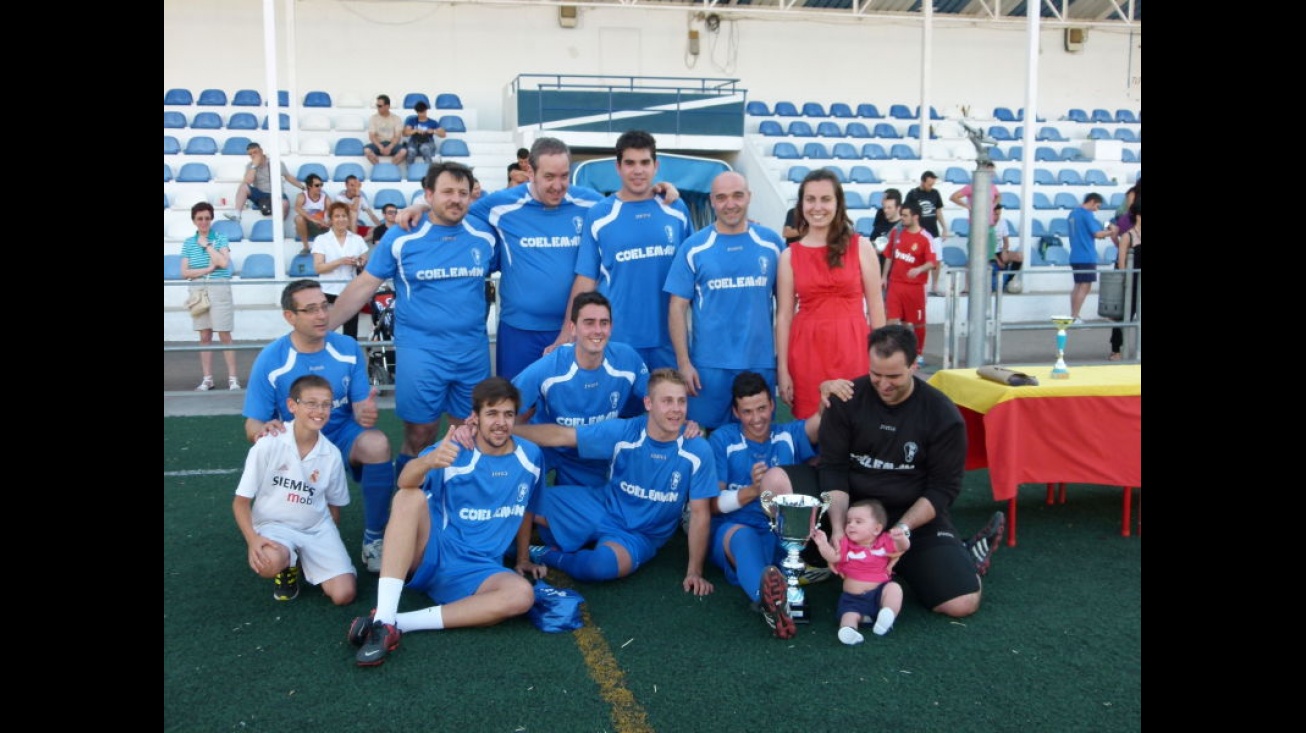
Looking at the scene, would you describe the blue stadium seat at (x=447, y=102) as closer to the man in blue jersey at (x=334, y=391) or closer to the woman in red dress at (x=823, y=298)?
the man in blue jersey at (x=334, y=391)

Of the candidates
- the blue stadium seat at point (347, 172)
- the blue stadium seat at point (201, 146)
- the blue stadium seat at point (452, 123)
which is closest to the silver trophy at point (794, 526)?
the blue stadium seat at point (347, 172)

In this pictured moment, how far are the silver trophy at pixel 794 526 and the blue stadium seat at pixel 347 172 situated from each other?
12.8 meters

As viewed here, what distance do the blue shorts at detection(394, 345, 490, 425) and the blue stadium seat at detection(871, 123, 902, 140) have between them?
16.6 meters

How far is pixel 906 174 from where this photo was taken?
1788 cm

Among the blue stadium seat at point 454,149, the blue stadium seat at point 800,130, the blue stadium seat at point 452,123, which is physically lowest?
the blue stadium seat at point 454,149

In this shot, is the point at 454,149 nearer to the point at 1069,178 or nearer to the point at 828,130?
the point at 828,130

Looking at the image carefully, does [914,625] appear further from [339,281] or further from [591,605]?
[339,281]

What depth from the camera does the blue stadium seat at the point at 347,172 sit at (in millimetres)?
15258

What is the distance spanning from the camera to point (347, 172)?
1537 centimetres

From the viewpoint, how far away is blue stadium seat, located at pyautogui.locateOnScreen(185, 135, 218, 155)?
16188 millimetres

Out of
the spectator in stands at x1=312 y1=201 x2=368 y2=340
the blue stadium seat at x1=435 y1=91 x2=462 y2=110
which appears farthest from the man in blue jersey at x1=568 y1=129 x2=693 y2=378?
the blue stadium seat at x1=435 y1=91 x2=462 y2=110

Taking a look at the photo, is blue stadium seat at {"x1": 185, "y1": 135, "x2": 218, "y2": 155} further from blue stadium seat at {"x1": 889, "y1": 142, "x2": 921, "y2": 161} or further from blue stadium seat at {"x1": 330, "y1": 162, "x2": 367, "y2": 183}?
blue stadium seat at {"x1": 889, "y1": 142, "x2": 921, "y2": 161}
